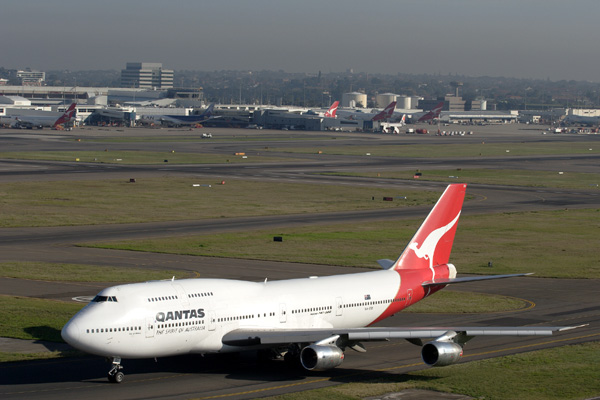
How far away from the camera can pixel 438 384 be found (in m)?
38.0

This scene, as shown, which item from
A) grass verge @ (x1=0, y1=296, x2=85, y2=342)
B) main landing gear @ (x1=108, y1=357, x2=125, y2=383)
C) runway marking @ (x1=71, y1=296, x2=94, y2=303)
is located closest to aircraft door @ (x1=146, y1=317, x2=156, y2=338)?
main landing gear @ (x1=108, y1=357, x2=125, y2=383)

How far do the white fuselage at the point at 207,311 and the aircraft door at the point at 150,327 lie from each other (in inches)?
1.6

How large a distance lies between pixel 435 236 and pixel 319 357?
14.6m

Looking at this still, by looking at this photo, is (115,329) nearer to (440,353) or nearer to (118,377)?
(118,377)

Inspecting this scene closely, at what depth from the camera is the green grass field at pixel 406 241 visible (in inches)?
2837

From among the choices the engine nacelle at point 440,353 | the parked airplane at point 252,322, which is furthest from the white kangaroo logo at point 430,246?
the engine nacelle at point 440,353

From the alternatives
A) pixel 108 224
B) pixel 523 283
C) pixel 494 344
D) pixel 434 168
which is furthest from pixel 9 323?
pixel 434 168

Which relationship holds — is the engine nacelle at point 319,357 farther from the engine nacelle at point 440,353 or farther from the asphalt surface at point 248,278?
the engine nacelle at point 440,353

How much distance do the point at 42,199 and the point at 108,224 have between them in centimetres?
2238

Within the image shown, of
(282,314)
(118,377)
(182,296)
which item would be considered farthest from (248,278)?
(118,377)

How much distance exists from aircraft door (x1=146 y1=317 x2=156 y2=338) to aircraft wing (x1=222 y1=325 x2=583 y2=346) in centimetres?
371

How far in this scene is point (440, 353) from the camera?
36.1m

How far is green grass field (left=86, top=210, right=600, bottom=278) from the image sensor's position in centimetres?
7206

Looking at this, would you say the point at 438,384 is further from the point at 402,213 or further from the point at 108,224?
the point at 402,213
